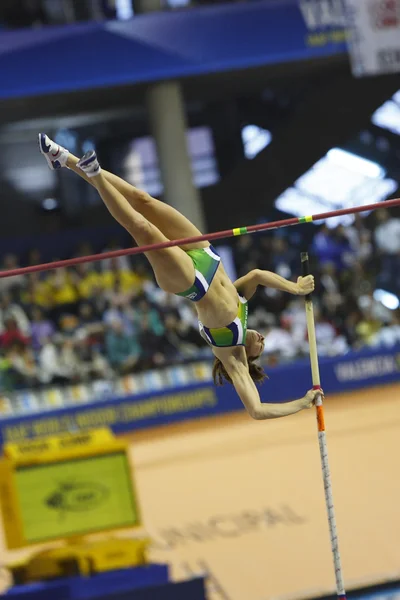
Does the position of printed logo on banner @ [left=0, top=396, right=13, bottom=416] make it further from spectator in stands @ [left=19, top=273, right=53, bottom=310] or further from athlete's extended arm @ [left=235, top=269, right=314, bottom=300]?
athlete's extended arm @ [left=235, top=269, right=314, bottom=300]

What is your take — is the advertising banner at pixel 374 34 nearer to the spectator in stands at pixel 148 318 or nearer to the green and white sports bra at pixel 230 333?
the spectator in stands at pixel 148 318

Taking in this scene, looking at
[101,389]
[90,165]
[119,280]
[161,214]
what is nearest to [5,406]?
[101,389]

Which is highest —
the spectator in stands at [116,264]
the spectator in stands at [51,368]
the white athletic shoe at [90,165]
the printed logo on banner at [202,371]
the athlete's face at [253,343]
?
the white athletic shoe at [90,165]

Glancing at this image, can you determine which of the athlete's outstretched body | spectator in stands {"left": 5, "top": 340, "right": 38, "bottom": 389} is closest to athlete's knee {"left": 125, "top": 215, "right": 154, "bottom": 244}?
the athlete's outstretched body

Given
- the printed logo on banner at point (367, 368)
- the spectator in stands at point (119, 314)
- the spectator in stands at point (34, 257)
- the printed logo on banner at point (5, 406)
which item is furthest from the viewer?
the spectator in stands at point (34, 257)

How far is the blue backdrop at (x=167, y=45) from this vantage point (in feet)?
47.7

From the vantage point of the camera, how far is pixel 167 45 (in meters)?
15.1

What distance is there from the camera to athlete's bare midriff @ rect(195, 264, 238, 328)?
5.59 metres

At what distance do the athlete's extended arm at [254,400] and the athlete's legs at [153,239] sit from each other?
573mm

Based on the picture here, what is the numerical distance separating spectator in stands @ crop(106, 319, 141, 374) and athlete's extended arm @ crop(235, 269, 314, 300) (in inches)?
324

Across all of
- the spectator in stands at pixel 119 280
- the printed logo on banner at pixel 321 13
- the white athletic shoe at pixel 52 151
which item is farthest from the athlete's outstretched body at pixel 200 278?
the printed logo on banner at pixel 321 13

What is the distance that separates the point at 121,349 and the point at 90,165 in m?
8.88

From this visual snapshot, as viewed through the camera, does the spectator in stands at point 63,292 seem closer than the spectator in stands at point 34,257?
Yes

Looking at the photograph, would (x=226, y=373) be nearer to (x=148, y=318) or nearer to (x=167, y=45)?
(x=148, y=318)
